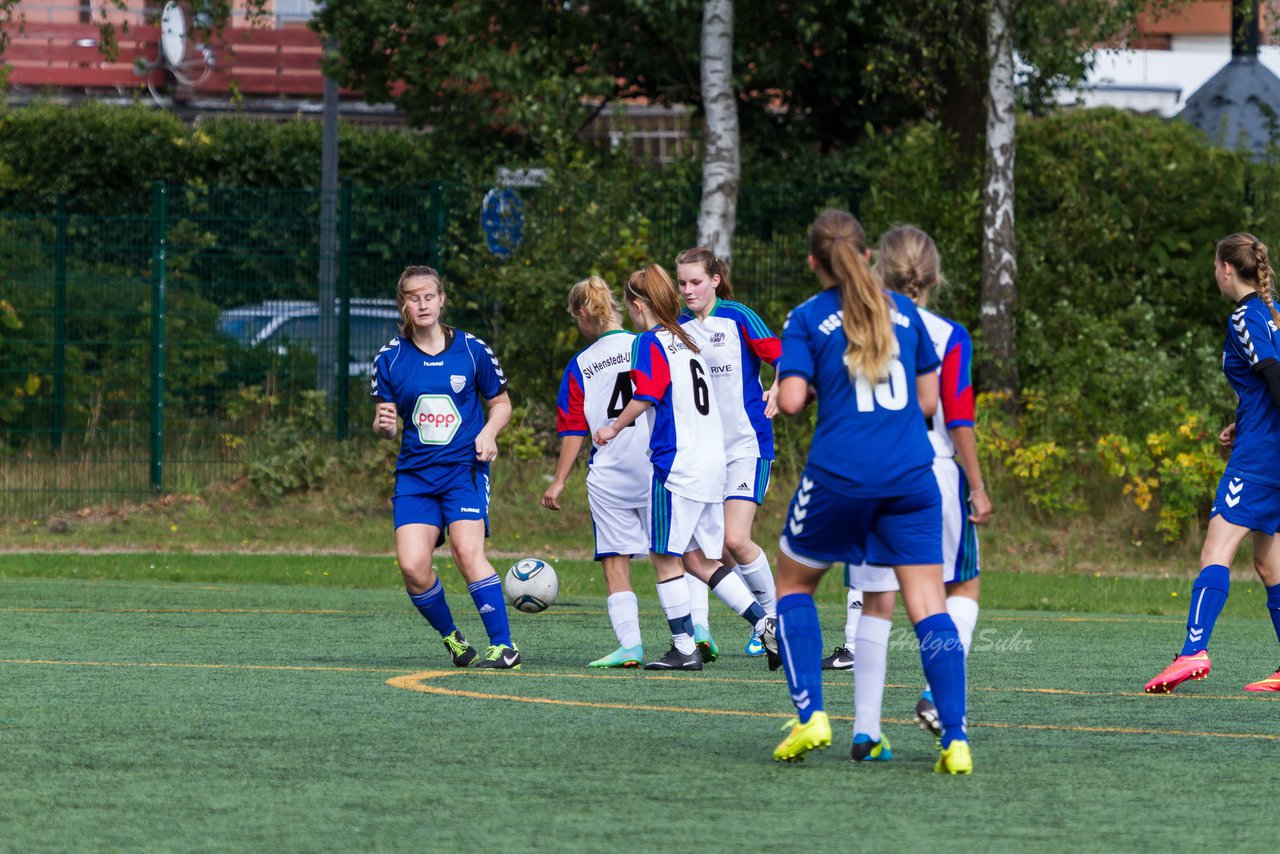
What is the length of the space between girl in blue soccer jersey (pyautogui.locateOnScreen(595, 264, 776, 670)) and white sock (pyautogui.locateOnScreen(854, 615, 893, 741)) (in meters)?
2.68

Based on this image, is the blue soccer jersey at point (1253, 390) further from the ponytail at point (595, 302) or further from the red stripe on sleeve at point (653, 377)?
the ponytail at point (595, 302)

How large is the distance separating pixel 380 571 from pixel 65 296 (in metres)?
5.08

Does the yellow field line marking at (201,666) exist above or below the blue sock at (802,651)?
below

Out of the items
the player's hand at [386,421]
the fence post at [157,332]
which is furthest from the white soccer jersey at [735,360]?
the fence post at [157,332]

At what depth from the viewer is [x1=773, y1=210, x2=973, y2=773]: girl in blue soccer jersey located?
571 centimetres

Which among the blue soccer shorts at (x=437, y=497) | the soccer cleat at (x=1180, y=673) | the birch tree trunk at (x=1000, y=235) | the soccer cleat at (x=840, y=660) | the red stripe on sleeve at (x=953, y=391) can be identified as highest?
the birch tree trunk at (x=1000, y=235)

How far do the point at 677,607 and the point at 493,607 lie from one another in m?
0.85

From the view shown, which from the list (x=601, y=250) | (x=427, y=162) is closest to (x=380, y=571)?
(x=601, y=250)

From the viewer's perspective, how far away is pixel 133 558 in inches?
601

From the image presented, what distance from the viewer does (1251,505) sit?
8133 millimetres

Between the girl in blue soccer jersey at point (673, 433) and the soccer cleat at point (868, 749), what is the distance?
2.67m

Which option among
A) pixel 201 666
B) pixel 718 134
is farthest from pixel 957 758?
pixel 718 134

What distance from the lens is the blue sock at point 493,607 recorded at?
8.80m

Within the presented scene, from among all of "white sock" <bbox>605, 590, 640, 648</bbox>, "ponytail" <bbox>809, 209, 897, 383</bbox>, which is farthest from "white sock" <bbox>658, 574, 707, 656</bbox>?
"ponytail" <bbox>809, 209, 897, 383</bbox>
